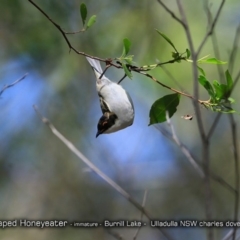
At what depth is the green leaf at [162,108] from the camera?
2.75 ft

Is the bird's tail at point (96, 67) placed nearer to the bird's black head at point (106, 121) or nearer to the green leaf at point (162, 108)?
the bird's black head at point (106, 121)

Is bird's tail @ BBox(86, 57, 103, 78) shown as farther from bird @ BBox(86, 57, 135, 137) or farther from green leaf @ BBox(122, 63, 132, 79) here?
green leaf @ BBox(122, 63, 132, 79)

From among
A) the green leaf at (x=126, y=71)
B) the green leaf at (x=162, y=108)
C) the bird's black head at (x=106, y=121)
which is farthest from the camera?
the bird's black head at (x=106, y=121)

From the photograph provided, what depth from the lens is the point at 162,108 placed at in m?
0.84

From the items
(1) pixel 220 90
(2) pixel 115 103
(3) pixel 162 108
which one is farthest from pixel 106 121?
(1) pixel 220 90

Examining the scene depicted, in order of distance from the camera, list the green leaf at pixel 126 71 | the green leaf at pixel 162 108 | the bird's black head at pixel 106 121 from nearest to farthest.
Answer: the green leaf at pixel 126 71 < the green leaf at pixel 162 108 < the bird's black head at pixel 106 121

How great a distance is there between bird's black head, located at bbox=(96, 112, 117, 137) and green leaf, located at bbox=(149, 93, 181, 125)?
0.45 feet

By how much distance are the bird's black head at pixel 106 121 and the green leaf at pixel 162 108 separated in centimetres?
14

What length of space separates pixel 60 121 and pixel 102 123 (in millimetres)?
1361

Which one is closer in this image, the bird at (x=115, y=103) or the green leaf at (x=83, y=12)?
the green leaf at (x=83, y=12)

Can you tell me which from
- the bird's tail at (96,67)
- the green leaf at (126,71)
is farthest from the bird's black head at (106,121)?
the green leaf at (126,71)

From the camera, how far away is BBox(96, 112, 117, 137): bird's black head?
968mm

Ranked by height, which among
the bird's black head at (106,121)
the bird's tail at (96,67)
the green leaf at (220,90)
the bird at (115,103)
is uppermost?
the green leaf at (220,90)

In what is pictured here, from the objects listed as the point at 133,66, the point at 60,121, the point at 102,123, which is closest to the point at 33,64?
the point at 60,121
